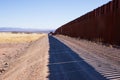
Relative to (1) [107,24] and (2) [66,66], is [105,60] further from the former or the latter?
(1) [107,24]

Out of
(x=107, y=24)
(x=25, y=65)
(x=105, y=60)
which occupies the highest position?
(x=107, y=24)

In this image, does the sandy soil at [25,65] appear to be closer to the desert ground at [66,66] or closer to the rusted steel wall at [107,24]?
the desert ground at [66,66]

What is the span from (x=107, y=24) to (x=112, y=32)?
2215mm

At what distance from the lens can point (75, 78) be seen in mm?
10031

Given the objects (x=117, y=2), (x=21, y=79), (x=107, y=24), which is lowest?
(x=21, y=79)

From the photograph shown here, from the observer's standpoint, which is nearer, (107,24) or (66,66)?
(66,66)

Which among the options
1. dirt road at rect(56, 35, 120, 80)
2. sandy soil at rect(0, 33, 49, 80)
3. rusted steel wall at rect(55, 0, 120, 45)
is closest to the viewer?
dirt road at rect(56, 35, 120, 80)

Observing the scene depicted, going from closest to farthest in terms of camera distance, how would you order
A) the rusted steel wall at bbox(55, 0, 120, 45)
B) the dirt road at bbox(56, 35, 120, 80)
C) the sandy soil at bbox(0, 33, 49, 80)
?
the dirt road at bbox(56, 35, 120, 80) → the sandy soil at bbox(0, 33, 49, 80) → the rusted steel wall at bbox(55, 0, 120, 45)

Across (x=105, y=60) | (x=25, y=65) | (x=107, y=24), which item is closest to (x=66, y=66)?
(x=105, y=60)

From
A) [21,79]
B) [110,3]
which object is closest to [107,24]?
[110,3]

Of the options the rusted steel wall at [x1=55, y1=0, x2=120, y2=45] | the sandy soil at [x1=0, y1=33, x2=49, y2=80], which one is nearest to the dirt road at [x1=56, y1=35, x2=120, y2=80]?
the sandy soil at [x1=0, y1=33, x2=49, y2=80]

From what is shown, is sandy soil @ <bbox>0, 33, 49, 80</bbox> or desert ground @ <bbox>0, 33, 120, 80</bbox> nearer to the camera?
desert ground @ <bbox>0, 33, 120, 80</bbox>

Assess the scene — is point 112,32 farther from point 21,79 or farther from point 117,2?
point 21,79

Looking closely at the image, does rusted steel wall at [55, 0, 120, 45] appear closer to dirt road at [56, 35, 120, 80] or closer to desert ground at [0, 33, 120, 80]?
desert ground at [0, 33, 120, 80]
